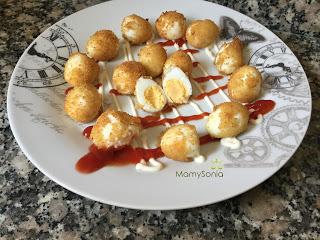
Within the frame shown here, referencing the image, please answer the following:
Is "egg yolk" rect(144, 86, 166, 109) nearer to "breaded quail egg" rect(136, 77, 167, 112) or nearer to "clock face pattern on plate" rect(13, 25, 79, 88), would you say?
"breaded quail egg" rect(136, 77, 167, 112)

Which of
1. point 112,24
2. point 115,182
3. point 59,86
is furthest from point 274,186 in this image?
point 112,24

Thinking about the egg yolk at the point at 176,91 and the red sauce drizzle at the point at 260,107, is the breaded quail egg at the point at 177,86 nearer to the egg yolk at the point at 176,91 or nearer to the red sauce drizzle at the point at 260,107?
the egg yolk at the point at 176,91

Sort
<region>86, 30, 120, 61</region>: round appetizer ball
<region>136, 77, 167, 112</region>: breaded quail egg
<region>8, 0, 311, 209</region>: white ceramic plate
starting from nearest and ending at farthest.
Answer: <region>8, 0, 311, 209</region>: white ceramic plate < <region>136, 77, 167, 112</region>: breaded quail egg < <region>86, 30, 120, 61</region>: round appetizer ball

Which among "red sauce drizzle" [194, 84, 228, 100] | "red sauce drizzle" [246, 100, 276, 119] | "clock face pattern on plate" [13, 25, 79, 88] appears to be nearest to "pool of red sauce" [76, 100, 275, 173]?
"red sauce drizzle" [246, 100, 276, 119]

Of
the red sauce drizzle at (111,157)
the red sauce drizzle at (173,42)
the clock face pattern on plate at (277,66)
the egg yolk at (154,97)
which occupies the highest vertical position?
the clock face pattern on plate at (277,66)

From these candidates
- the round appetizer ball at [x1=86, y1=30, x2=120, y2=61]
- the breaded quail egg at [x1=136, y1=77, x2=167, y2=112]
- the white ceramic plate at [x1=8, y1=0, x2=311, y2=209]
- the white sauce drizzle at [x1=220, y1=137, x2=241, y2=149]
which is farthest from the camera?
the round appetizer ball at [x1=86, y1=30, x2=120, y2=61]

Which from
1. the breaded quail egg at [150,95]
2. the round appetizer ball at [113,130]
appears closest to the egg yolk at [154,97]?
the breaded quail egg at [150,95]

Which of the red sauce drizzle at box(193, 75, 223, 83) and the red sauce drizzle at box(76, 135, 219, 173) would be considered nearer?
the red sauce drizzle at box(76, 135, 219, 173)

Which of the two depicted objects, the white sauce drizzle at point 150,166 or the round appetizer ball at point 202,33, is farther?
the round appetizer ball at point 202,33
